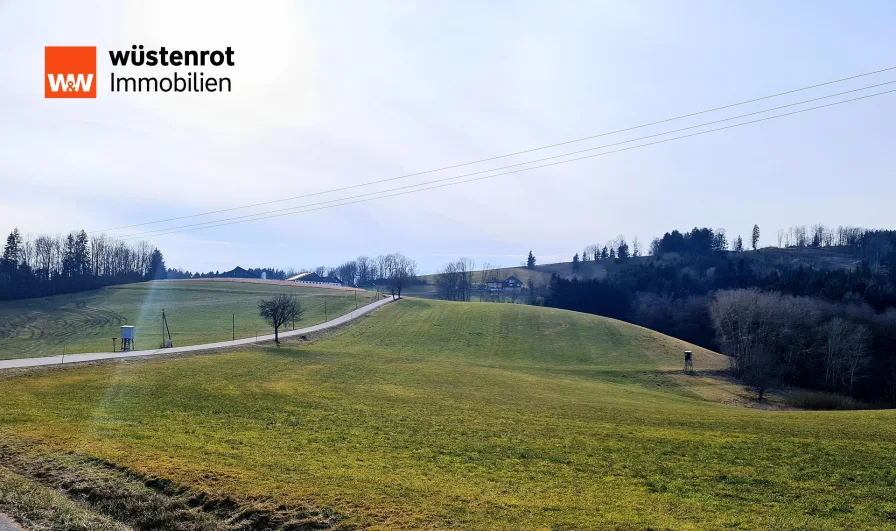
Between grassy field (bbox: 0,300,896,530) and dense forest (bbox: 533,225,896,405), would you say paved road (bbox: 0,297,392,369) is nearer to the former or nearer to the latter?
grassy field (bbox: 0,300,896,530)

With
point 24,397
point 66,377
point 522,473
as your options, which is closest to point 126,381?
point 66,377

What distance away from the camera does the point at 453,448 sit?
18719 millimetres

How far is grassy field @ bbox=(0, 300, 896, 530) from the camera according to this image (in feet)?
39.0

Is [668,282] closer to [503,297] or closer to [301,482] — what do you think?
[503,297]

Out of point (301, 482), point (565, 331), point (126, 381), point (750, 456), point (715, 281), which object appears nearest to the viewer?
point (301, 482)

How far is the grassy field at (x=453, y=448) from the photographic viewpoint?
11.9 metres

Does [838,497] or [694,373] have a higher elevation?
[838,497]

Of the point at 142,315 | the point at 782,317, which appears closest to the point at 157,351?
the point at 142,315

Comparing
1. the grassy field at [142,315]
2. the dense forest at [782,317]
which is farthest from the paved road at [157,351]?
the dense forest at [782,317]

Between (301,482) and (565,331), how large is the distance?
230 ft

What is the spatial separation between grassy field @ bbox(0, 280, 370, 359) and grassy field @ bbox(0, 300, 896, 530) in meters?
27.4

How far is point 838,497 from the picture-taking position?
13.3 metres

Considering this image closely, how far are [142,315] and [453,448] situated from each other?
8593 cm

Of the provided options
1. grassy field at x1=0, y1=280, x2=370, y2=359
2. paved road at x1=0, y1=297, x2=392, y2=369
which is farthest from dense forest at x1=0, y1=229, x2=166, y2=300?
paved road at x1=0, y1=297, x2=392, y2=369
